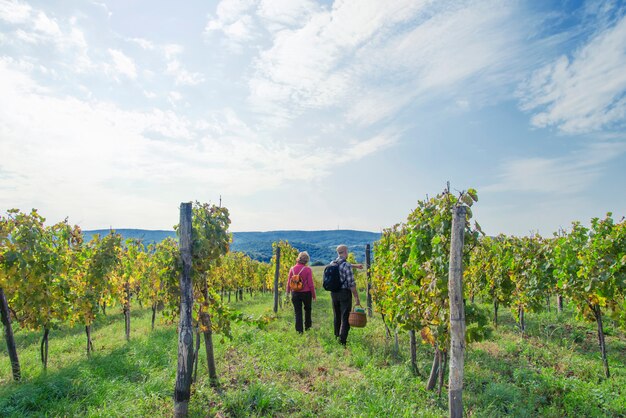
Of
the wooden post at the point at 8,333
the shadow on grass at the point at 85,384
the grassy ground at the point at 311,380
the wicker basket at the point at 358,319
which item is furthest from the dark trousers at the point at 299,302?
the wooden post at the point at 8,333

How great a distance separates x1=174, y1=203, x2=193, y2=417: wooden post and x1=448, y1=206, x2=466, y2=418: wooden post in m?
Answer: 3.29

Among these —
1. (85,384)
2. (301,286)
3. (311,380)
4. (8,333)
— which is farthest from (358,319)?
(8,333)

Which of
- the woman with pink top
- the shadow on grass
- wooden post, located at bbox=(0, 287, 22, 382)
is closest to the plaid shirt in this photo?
the woman with pink top

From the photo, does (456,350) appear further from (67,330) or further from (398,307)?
(67,330)

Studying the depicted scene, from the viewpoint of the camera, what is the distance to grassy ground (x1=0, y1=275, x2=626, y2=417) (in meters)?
4.62

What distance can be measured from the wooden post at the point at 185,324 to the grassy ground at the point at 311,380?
13.3 inches

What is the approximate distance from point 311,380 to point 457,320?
2.87m

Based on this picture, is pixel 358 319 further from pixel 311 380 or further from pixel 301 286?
pixel 301 286

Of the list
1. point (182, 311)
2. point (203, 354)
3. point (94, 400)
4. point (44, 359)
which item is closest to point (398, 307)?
point (182, 311)

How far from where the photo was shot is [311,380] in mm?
5594

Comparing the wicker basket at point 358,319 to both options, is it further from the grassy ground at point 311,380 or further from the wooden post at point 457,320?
the wooden post at point 457,320

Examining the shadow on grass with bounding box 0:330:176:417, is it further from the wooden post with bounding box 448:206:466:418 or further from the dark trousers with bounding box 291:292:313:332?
the wooden post with bounding box 448:206:466:418

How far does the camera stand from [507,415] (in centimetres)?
463

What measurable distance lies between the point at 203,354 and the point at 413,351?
4007 millimetres
